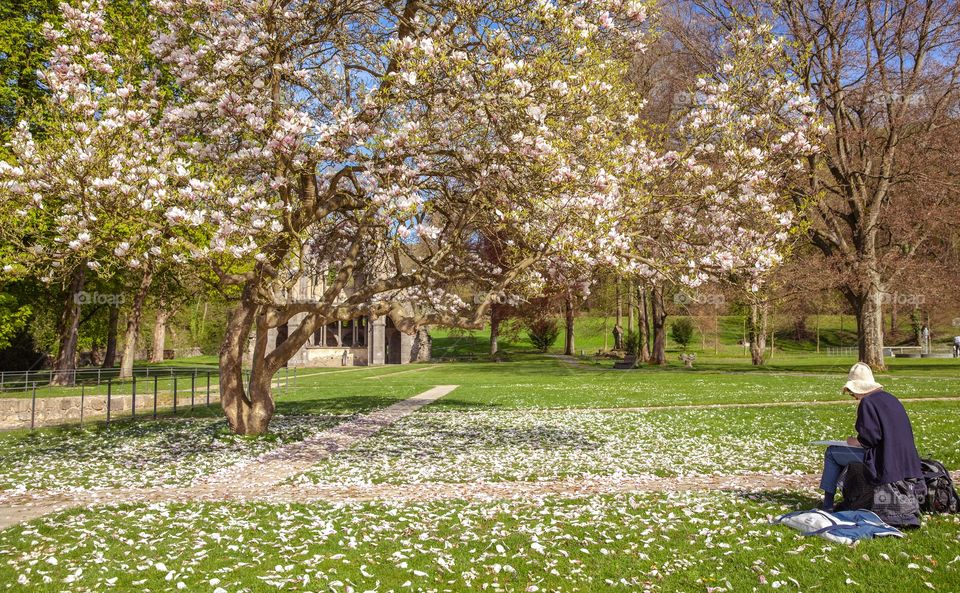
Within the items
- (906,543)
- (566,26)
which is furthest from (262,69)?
(906,543)

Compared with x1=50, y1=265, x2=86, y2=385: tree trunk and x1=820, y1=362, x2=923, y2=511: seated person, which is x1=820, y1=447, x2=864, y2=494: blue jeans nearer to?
x1=820, y1=362, x2=923, y2=511: seated person

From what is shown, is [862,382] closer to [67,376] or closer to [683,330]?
[67,376]

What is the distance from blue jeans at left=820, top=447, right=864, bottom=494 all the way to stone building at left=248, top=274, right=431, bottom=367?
47.2 meters

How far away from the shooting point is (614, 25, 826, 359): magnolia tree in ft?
37.6

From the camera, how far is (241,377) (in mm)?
15336

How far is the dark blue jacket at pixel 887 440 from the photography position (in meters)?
6.86

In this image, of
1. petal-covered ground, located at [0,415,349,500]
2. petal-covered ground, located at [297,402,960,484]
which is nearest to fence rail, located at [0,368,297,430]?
petal-covered ground, located at [0,415,349,500]

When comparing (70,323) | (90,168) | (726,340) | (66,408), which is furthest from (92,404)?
(726,340)

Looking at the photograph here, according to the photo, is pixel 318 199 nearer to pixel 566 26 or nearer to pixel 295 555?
pixel 566 26

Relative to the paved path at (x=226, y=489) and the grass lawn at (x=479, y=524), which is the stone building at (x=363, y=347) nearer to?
the grass lawn at (x=479, y=524)

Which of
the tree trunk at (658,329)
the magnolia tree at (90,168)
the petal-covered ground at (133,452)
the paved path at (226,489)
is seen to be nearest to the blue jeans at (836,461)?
the paved path at (226,489)

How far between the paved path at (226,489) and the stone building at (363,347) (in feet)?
130

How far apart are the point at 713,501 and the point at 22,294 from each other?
3519cm

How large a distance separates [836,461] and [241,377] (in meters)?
12.3
